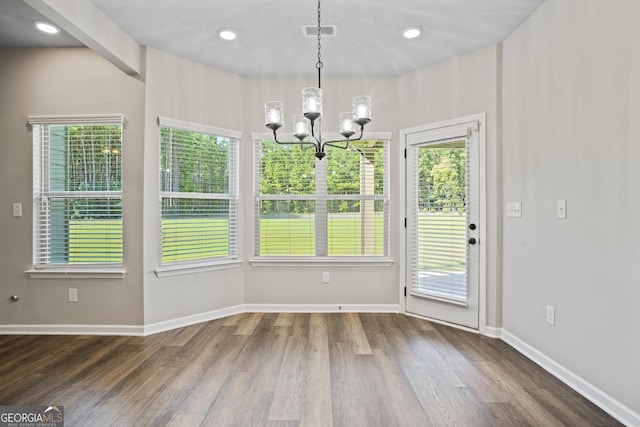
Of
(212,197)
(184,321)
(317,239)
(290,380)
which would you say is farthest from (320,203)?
(290,380)

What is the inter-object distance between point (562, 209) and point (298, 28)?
2583mm

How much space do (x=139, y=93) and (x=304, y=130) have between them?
196 cm

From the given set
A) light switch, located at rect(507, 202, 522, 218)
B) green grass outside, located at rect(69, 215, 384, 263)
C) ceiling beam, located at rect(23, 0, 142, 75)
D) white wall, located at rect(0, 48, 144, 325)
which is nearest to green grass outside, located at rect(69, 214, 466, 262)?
green grass outside, located at rect(69, 215, 384, 263)

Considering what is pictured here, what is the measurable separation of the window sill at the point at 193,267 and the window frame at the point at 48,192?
1.21 ft

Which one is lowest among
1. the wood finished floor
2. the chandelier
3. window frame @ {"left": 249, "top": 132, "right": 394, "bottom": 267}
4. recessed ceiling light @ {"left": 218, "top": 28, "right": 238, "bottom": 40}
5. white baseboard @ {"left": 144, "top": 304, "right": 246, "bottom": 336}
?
the wood finished floor

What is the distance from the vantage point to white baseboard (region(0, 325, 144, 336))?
3318mm

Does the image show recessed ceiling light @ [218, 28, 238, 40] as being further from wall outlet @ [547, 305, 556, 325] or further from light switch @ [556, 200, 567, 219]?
wall outlet @ [547, 305, 556, 325]

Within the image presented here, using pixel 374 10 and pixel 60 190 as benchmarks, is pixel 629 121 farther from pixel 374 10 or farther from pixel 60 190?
pixel 60 190

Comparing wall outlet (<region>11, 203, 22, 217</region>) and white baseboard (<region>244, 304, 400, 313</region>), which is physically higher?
wall outlet (<region>11, 203, 22, 217</region>)

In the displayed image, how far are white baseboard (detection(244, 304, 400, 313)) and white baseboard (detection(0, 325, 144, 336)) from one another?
4.11 feet

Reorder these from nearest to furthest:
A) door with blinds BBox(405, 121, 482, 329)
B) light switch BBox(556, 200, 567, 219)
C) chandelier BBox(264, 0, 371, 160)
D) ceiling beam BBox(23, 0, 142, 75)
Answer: chandelier BBox(264, 0, 371, 160) → ceiling beam BBox(23, 0, 142, 75) → light switch BBox(556, 200, 567, 219) → door with blinds BBox(405, 121, 482, 329)

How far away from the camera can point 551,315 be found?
101 inches

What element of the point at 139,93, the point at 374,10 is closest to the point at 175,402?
the point at 139,93

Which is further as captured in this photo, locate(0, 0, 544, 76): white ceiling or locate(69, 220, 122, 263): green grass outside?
locate(69, 220, 122, 263): green grass outside
